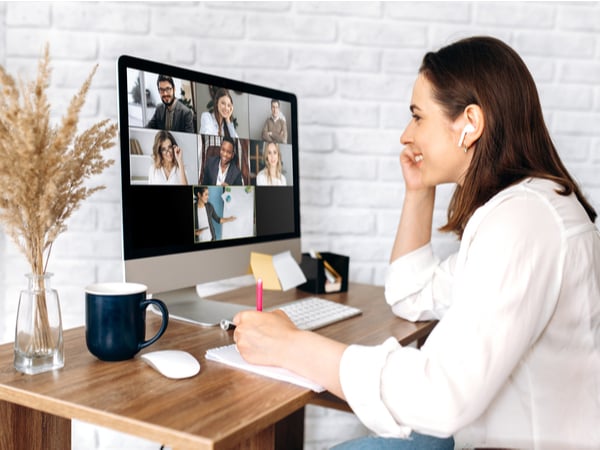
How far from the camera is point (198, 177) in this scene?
123cm

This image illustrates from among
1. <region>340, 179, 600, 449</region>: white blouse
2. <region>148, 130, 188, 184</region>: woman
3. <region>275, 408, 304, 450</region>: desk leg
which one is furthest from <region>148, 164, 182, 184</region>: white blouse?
<region>275, 408, 304, 450</region>: desk leg

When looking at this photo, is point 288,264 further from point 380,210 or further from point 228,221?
point 380,210

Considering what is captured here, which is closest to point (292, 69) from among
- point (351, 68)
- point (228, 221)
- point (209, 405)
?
point (351, 68)

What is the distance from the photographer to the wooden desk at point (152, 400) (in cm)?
74

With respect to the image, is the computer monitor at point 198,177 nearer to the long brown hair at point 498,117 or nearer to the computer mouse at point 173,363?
the computer mouse at point 173,363

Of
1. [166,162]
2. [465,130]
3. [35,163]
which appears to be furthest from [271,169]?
[35,163]

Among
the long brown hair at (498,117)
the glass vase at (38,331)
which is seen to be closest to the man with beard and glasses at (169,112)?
the glass vase at (38,331)

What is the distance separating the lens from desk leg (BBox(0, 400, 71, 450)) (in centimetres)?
95

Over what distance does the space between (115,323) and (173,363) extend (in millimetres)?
111

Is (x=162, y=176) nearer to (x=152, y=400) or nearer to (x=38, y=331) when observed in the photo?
(x=38, y=331)

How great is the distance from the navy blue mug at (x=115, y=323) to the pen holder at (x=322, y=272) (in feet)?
2.12

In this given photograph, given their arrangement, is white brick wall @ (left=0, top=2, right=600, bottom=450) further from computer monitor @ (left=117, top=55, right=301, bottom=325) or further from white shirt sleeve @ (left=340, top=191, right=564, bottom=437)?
white shirt sleeve @ (left=340, top=191, right=564, bottom=437)

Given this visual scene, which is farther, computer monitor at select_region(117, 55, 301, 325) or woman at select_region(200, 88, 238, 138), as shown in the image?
woman at select_region(200, 88, 238, 138)

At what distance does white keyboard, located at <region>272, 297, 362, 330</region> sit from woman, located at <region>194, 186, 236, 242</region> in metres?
0.23
